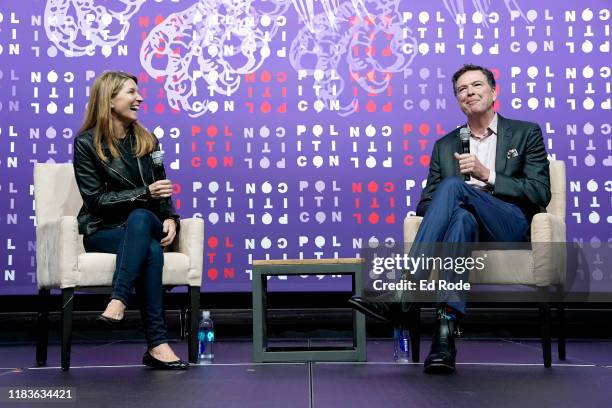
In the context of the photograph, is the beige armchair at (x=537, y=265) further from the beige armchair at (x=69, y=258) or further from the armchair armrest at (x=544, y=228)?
the beige armchair at (x=69, y=258)

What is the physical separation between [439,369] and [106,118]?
5.27ft

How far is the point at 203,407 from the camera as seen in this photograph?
2096 mm

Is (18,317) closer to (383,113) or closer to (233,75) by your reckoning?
(233,75)

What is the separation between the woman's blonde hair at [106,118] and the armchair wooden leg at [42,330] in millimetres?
690

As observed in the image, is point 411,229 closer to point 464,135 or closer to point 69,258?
point 464,135

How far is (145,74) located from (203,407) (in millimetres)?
2759

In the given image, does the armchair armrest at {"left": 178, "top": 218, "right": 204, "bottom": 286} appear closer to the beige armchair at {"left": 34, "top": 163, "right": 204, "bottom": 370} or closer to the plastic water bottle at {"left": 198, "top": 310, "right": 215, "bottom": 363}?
the beige armchair at {"left": 34, "top": 163, "right": 204, "bottom": 370}

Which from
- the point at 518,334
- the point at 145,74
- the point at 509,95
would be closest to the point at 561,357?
the point at 518,334

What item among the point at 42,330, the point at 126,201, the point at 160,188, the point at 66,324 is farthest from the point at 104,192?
the point at 42,330

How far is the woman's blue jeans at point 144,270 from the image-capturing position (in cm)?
300

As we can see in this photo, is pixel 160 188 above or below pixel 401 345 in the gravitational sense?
above

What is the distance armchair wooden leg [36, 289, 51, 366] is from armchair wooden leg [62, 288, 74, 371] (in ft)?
1.11

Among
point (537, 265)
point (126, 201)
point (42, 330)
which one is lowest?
point (42, 330)

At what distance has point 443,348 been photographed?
2775mm
